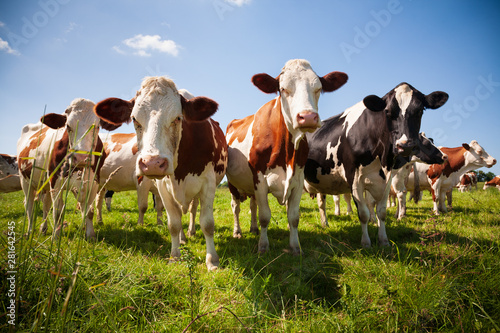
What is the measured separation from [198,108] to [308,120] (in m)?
1.43

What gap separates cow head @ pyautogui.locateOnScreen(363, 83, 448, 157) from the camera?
4.31 metres

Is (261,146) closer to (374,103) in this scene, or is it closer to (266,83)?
(266,83)

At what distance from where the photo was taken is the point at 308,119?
3.31m

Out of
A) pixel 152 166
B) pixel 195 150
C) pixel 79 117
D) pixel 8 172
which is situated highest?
pixel 79 117

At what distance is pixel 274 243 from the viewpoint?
4754 mm

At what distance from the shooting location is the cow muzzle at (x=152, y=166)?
274cm

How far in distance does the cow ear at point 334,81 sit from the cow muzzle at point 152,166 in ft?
9.52

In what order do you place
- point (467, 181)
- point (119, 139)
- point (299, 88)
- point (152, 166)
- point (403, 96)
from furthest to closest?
point (467, 181), point (119, 139), point (403, 96), point (299, 88), point (152, 166)

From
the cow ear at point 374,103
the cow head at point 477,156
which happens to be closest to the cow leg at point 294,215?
the cow ear at point 374,103

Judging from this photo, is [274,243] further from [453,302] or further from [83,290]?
[83,290]

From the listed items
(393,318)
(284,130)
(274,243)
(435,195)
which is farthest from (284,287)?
(435,195)

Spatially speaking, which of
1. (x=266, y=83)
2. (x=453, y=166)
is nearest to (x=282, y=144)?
(x=266, y=83)

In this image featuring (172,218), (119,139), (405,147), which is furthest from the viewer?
(119,139)

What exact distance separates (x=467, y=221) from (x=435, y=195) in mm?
3667
